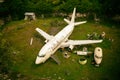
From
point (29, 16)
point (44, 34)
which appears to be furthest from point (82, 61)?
point (29, 16)

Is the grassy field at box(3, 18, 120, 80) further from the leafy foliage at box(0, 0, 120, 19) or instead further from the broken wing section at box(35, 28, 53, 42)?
the leafy foliage at box(0, 0, 120, 19)

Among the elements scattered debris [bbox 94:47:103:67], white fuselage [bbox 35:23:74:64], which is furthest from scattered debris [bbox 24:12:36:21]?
scattered debris [bbox 94:47:103:67]

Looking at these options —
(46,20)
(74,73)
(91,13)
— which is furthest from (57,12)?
(74,73)

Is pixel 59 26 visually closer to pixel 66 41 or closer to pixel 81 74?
pixel 66 41

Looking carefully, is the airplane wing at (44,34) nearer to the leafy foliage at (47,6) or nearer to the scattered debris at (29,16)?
the scattered debris at (29,16)

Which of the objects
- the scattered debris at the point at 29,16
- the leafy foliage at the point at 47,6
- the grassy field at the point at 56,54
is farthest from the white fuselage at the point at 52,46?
the scattered debris at the point at 29,16
